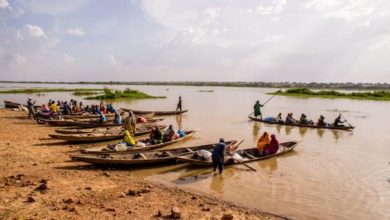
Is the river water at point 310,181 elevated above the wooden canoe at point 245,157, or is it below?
below

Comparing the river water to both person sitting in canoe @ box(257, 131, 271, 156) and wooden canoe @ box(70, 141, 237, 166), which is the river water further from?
person sitting in canoe @ box(257, 131, 271, 156)

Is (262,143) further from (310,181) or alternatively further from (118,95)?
(118,95)

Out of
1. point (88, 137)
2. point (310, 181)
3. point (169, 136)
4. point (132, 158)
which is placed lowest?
point (310, 181)

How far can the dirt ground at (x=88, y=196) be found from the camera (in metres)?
7.30

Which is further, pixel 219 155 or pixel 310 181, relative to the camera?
pixel 219 155

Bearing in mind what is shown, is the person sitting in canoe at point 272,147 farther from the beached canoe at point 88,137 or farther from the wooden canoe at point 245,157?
the beached canoe at point 88,137

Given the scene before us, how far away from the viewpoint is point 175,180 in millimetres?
10281

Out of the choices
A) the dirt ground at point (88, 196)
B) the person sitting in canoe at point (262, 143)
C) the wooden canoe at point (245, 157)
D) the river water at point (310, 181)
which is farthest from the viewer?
the person sitting in canoe at point (262, 143)

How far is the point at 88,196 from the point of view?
8.23 metres

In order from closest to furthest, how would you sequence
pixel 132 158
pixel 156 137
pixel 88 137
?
pixel 132 158 → pixel 156 137 → pixel 88 137

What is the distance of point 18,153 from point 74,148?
7.21 ft

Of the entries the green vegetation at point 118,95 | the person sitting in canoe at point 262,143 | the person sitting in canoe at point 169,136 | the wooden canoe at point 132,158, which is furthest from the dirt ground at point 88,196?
the green vegetation at point 118,95

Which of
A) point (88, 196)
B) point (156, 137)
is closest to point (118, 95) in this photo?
point (156, 137)

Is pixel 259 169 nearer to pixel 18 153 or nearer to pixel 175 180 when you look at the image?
pixel 175 180
